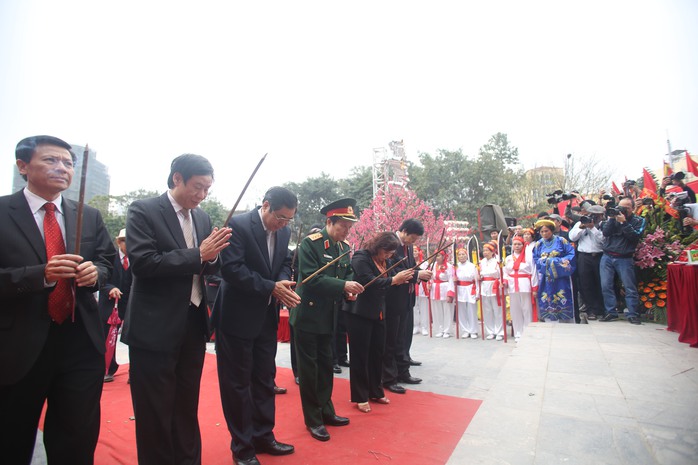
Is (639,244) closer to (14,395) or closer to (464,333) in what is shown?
(464,333)

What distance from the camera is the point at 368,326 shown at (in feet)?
11.1

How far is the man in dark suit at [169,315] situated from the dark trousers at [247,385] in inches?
10.6

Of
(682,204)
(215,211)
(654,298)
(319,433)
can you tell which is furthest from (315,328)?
(215,211)

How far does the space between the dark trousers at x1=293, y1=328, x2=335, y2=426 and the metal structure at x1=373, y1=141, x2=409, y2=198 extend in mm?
17606

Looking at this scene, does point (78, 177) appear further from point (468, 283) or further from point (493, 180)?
point (493, 180)

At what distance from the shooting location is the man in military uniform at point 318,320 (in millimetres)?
2883

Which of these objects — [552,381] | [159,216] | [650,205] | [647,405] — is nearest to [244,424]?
[159,216]

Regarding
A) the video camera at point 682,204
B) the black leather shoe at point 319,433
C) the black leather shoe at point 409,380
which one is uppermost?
the video camera at point 682,204

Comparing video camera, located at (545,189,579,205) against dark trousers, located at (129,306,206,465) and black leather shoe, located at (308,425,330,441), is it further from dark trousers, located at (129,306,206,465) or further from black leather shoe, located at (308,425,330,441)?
dark trousers, located at (129,306,206,465)

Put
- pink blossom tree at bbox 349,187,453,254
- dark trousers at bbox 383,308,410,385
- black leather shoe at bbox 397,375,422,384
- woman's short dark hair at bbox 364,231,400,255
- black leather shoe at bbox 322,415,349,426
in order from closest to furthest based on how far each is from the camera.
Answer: black leather shoe at bbox 322,415,349,426 → woman's short dark hair at bbox 364,231,400,255 → dark trousers at bbox 383,308,410,385 → black leather shoe at bbox 397,375,422,384 → pink blossom tree at bbox 349,187,453,254

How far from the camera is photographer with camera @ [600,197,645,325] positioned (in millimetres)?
5453

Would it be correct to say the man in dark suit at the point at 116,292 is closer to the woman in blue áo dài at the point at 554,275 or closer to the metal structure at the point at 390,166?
the woman in blue áo dài at the point at 554,275

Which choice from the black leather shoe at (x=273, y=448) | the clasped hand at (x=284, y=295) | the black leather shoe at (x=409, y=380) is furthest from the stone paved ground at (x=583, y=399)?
the clasped hand at (x=284, y=295)

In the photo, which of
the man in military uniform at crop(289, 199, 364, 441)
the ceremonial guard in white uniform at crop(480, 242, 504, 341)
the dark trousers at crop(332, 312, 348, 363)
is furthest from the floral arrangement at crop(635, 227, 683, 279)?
the man in military uniform at crop(289, 199, 364, 441)
